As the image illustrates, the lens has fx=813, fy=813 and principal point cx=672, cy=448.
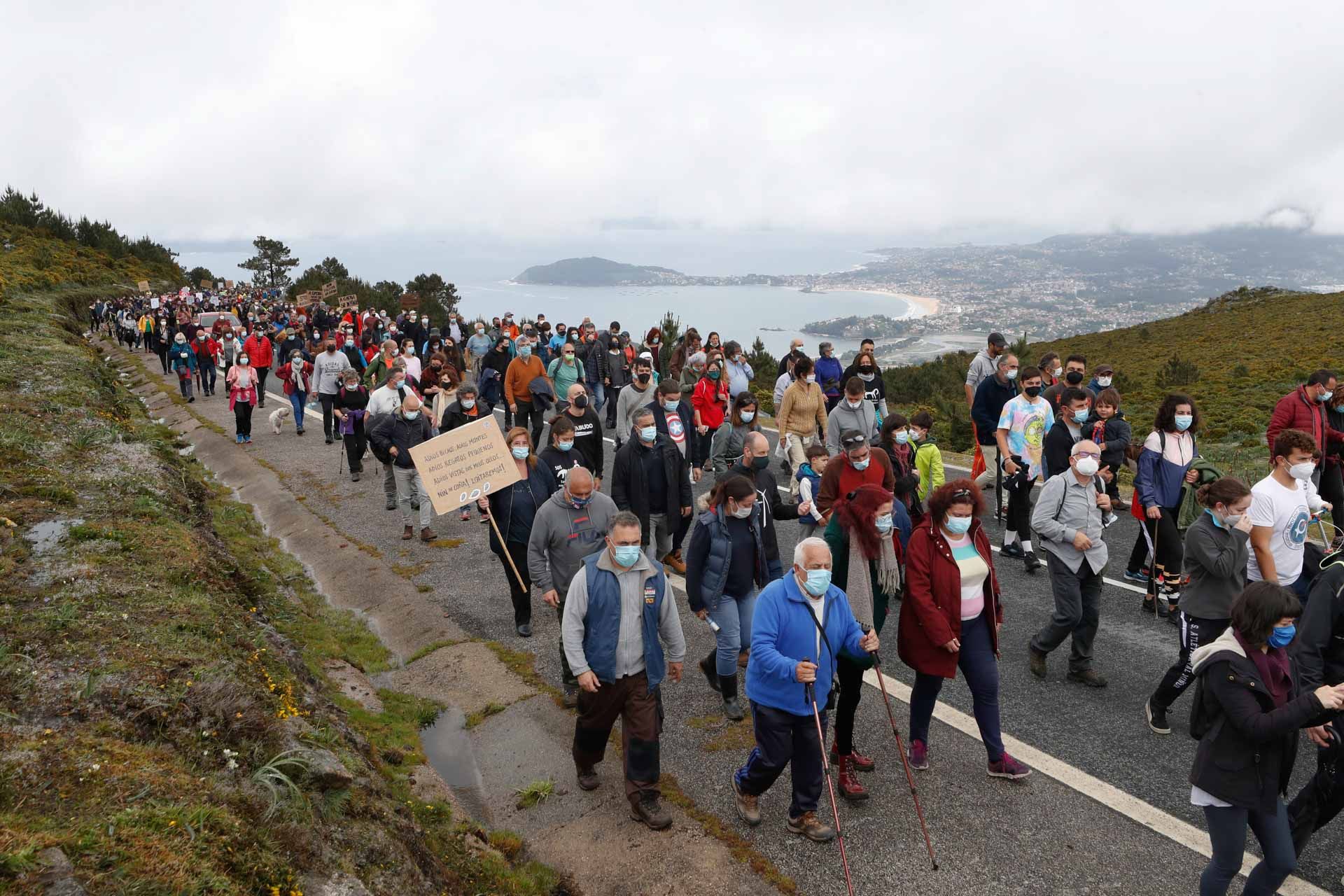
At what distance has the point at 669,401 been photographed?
9.03m

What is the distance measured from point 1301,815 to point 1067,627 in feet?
6.86

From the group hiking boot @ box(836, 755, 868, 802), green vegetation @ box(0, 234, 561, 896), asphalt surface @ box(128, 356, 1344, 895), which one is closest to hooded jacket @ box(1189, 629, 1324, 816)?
asphalt surface @ box(128, 356, 1344, 895)

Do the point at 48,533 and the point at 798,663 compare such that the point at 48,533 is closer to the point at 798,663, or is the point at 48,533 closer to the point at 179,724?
the point at 179,724

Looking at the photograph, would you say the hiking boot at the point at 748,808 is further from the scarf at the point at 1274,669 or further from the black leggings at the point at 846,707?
the scarf at the point at 1274,669

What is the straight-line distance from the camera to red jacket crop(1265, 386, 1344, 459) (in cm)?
841

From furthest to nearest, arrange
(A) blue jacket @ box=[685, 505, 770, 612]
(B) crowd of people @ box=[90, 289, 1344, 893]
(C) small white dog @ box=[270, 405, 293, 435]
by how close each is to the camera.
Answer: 1. (C) small white dog @ box=[270, 405, 293, 435]
2. (A) blue jacket @ box=[685, 505, 770, 612]
3. (B) crowd of people @ box=[90, 289, 1344, 893]

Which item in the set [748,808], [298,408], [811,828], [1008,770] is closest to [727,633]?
[748,808]

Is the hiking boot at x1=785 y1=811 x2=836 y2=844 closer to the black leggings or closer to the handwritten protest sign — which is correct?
the black leggings

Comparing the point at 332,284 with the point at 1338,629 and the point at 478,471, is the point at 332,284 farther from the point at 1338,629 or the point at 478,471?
the point at 1338,629

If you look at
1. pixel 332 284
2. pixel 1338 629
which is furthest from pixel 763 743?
pixel 332 284

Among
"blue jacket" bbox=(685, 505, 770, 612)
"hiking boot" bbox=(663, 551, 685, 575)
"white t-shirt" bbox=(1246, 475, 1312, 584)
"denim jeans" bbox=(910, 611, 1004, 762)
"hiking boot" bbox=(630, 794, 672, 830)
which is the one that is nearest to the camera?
"hiking boot" bbox=(630, 794, 672, 830)

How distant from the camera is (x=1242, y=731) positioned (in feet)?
12.5

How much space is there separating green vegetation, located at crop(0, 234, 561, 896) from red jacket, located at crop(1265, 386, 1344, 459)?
8557 mm

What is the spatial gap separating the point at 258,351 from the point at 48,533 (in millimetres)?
13214
